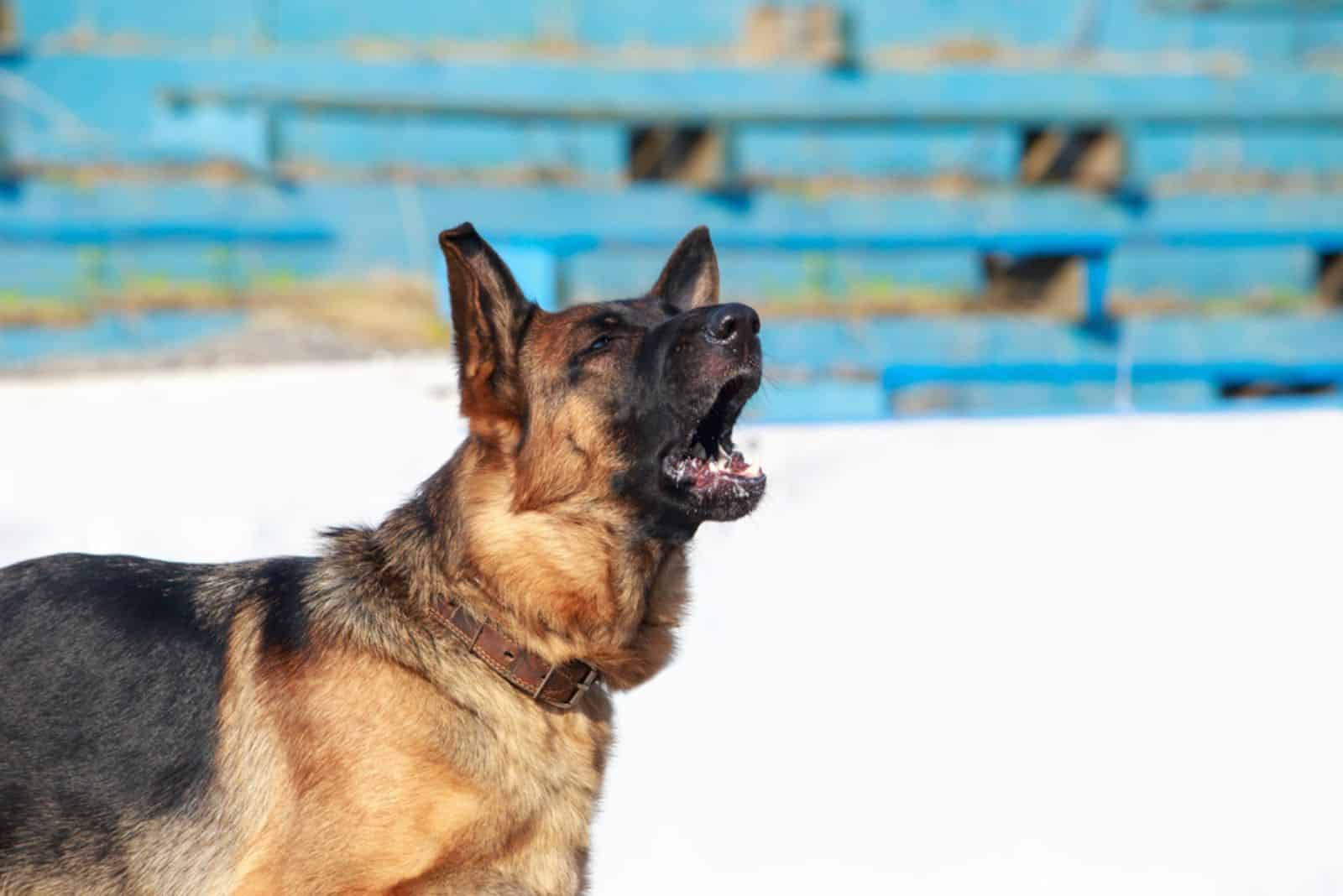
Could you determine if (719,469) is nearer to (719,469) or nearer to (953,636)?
(719,469)

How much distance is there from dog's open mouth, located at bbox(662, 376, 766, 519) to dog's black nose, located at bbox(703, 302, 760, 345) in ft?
0.30

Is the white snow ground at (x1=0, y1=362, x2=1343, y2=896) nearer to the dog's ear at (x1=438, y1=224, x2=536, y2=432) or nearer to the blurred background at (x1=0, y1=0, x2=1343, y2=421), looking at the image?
the dog's ear at (x1=438, y1=224, x2=536, y2=432)

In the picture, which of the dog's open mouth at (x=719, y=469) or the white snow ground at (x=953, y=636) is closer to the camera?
the dog's open mouth at (x=719, y=469)

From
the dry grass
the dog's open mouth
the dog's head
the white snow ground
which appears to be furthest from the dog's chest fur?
the dry grass

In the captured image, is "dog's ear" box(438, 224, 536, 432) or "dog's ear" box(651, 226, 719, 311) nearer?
"dog's ear" box(438, 224, 536, 432)

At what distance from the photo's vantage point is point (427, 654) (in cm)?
366

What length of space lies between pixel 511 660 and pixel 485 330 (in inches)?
28.1

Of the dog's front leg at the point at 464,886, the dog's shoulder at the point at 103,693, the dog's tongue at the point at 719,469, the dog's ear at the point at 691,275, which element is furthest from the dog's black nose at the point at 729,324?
the dog's front leg at the point at 464,886

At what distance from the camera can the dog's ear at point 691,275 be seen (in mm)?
4262

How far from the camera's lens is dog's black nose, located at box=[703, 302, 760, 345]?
3607 mm

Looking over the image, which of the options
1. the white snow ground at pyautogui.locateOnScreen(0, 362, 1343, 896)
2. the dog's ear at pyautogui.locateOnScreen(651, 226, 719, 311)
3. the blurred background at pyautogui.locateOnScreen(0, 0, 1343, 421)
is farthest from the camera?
the blurred background at pyautogui.locateOnScreen(0, 0, 1343, 421)

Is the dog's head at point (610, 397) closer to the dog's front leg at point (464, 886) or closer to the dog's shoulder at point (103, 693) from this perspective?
the dog's shoulder at point (103, 693)

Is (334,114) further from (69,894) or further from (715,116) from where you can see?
(69,894)

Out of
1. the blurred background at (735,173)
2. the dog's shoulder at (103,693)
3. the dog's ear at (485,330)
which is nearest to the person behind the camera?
the dog's shoulder at (103,693)
